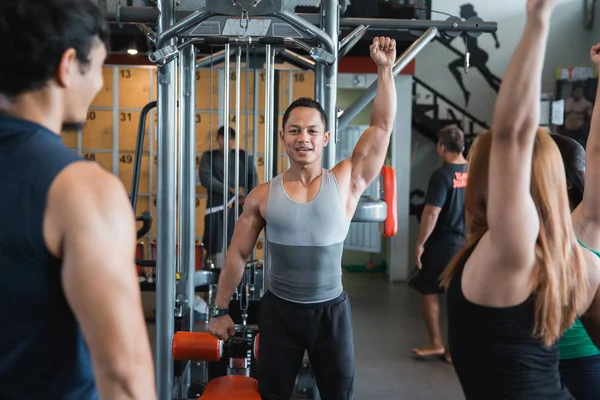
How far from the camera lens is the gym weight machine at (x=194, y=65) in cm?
260

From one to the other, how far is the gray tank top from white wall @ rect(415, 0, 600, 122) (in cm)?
575

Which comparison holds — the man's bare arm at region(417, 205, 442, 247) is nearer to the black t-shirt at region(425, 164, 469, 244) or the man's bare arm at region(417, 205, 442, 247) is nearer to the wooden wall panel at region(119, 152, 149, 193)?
the black t-shirt at region(425, 164, 469, 244)

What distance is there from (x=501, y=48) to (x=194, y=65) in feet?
18.9

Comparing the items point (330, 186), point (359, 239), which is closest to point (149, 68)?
point (359, 239)

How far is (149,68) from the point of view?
21.3 ft

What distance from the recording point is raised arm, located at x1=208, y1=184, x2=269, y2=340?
2512 mm

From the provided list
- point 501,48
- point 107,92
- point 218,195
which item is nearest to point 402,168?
point 501,48

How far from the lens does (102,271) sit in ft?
3.06

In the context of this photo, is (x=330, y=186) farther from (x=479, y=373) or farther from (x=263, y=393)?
(x=479, y=373)

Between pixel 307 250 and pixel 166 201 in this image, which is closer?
pixel 307 250

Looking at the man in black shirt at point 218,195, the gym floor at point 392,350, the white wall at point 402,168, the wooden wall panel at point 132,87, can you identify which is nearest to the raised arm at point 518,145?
the gym floor at point 392,350

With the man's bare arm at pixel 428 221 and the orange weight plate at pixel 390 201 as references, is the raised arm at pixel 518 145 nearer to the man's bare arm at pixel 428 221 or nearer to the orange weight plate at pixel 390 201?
the orange weight plate at pixel 390 201

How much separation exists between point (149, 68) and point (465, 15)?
3.90 metres

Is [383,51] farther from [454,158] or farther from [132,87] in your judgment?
[132,87]
